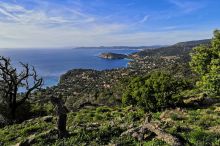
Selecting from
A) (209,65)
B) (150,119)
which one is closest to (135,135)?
(150,119)

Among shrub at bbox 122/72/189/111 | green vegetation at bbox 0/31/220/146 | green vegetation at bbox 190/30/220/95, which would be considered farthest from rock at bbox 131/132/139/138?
shrub at bbox 122/72/189/111

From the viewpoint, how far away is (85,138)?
15594mm

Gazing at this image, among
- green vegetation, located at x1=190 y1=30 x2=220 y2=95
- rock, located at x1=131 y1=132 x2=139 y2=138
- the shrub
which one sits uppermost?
green vegetation, located at x1=190 y1=30 x2=220 y2=95

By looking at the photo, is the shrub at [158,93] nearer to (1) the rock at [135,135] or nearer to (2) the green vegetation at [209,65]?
(2) the green vegetation at [209,65]

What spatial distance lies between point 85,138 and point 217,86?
16.0 metres

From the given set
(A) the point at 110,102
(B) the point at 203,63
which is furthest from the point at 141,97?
(A) the point at 110,102

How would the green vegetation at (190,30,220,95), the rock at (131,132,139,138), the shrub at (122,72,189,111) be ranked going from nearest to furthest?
the rock at (131,132,139,138) → the green vegetation at (190,30,220,95) → the shrub at (122,72,189,111)

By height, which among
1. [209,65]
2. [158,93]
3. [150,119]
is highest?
[209,65]

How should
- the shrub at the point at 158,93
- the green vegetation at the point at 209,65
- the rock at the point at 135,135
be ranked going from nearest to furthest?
the rock at the point at 135,135
the green vegetation at the point at 209,65
the shrub at the point at 158,93

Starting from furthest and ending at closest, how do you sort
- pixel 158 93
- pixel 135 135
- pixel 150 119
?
pixel 158 93 → pixel 150 119 → pixel 135 135

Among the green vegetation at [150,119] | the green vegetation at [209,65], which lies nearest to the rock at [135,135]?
the green vegetation at [150,119]

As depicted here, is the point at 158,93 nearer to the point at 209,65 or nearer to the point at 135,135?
the point at 209,65

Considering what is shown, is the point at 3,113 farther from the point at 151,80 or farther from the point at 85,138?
the point at 85,138

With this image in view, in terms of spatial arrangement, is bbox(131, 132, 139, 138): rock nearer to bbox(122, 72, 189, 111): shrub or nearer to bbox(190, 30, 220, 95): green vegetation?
bbox(190, 30, 220, 95): green vegetation
